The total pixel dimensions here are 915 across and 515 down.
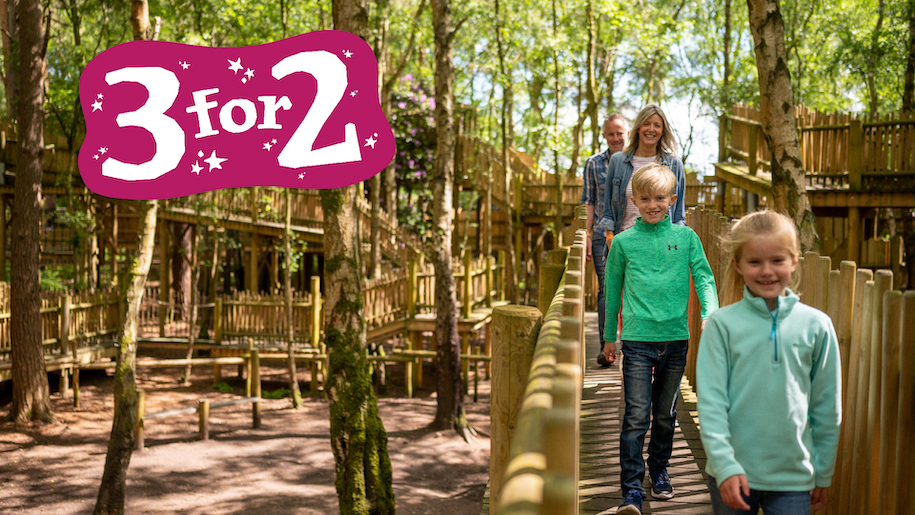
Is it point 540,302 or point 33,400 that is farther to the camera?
point 33,400

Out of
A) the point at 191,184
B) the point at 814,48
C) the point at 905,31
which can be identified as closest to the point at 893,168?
the point at 905,31

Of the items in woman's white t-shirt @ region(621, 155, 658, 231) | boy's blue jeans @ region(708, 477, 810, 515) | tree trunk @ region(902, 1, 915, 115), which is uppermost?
tree trunk @ region(902, 1, 915, 115)

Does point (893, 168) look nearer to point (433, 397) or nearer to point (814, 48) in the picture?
point (433, 397)

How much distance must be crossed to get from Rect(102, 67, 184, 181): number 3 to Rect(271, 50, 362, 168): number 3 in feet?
4.21

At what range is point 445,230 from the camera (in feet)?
49.9

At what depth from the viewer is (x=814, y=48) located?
104 feet

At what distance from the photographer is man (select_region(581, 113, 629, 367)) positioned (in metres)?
5.94

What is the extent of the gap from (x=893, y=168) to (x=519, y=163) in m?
16.3

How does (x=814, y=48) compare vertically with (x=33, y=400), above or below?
above

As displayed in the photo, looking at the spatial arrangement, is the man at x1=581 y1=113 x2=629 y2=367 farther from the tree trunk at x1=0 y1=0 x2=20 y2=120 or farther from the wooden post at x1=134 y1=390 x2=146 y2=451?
the tree trunk at x1=0 y1=0 x2=20 y2=120

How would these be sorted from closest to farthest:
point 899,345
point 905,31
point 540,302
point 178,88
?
point 899,345 → point 540,302 → point 178,88 → point 905,31


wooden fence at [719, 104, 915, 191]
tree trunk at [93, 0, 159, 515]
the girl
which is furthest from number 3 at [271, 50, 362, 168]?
wooden fence at [719, 104, 915, 191]

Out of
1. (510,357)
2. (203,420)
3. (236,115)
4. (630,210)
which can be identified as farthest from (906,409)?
(203,420)

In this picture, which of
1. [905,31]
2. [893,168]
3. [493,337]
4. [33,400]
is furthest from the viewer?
[905,31]
